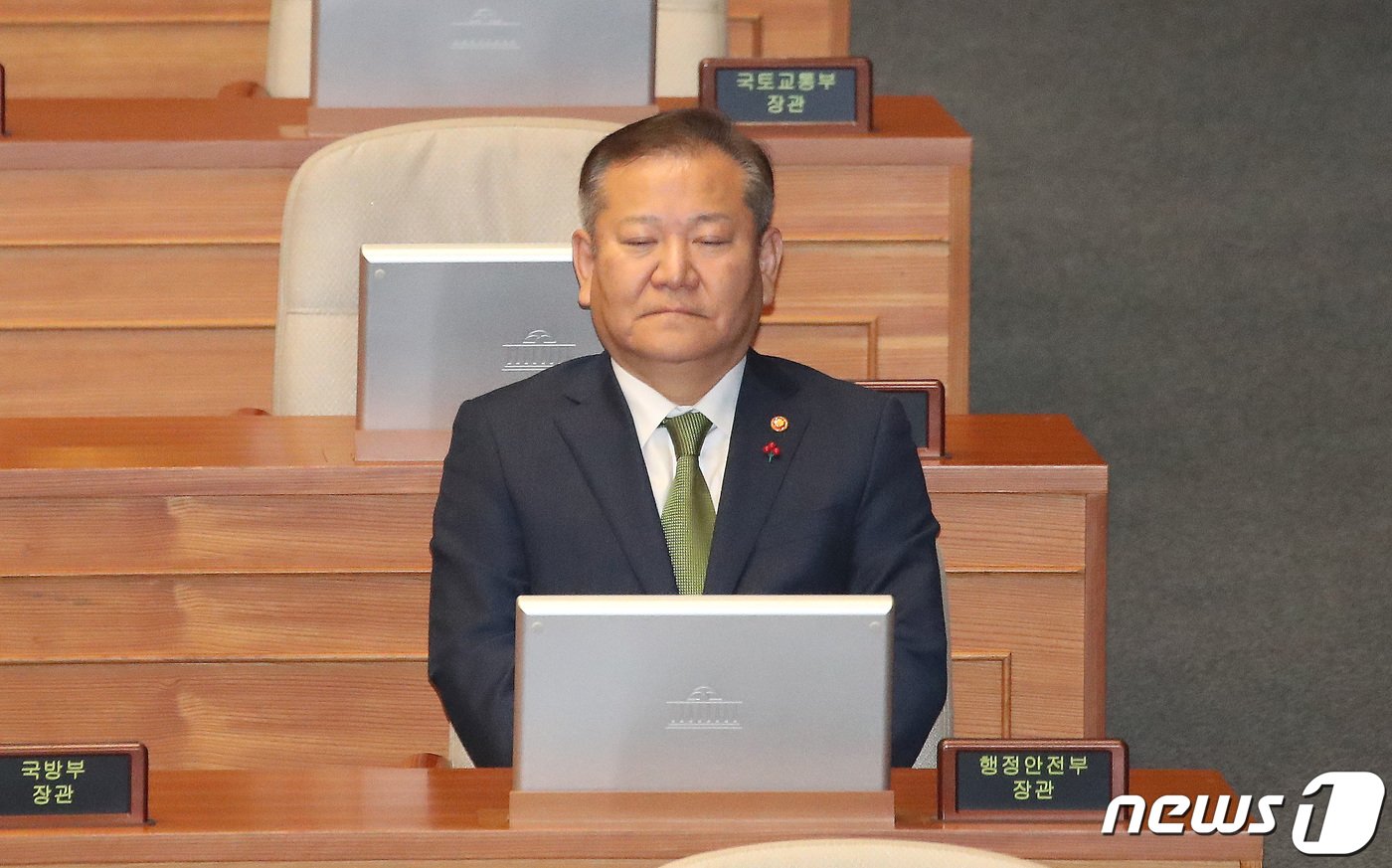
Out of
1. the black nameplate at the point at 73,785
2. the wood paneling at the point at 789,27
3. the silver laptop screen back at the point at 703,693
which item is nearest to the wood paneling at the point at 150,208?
the wood paneling at the point at 789,27

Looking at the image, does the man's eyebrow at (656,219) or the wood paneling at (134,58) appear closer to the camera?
the man's eyebrow at (656,219)

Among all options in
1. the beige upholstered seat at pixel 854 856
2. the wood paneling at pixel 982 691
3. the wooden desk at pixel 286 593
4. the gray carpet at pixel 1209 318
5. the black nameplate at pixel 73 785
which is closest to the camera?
the beige upholstered seat at pixel 854 856

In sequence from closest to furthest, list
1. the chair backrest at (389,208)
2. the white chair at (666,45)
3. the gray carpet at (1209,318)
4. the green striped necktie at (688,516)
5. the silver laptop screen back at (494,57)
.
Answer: the green striped necktie at (688,516) → the chair backrest at (389,208) → the silver laptop screen back at (494,57) → the gray carpet at (1209,318) → the white chair at (666,45)

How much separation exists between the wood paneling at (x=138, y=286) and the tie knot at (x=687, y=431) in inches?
49.0

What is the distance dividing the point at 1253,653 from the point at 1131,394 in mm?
962

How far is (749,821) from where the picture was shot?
172 centimetres

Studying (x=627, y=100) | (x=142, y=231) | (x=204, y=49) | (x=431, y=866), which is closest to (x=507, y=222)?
(x=627, y=100)

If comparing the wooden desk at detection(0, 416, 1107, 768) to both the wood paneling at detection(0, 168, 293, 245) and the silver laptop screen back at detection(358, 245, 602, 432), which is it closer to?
the silver laptop screen back at detection(358, 245, 602, 432)

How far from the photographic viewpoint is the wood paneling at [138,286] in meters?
3.26

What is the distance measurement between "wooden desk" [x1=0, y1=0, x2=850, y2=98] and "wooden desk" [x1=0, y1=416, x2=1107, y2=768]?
6.50 feet

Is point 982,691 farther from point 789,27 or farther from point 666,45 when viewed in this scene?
point 789,27

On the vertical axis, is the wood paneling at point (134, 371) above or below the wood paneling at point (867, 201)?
below

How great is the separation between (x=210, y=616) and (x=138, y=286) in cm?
87

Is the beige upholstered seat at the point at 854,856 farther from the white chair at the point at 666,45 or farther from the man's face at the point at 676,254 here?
the white chair at the point at 666,45
